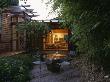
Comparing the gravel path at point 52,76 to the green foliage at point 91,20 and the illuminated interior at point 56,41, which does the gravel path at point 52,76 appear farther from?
the illuminated interior at point 56,41

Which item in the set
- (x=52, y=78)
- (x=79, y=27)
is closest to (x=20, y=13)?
(x=52, y=78)

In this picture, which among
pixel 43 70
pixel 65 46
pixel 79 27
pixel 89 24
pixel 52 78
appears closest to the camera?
pixel 89 24

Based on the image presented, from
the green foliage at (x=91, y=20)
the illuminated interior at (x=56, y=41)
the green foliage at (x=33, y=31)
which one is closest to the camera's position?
the green foliage at (x=91, y=20)

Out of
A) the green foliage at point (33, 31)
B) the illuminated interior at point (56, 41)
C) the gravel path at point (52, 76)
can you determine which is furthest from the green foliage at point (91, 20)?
the illuminated interior at point (56, 41)

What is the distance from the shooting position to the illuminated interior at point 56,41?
122 feet

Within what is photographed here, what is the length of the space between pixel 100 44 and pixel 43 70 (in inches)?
318

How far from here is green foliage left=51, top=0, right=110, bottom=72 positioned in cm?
936

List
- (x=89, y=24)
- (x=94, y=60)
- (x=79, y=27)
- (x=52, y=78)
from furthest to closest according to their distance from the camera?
(x=52, y=78)
(x=94, y=60)
(x=79, y=27)
(x=89, y=24)

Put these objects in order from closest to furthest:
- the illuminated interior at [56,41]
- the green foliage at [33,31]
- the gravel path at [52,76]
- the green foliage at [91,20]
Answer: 1. the green foliage at [91,20]
2. the gravel path at [52,76]
3. the green foliage at [33,31]
4. the illuminated interior at [56,41]

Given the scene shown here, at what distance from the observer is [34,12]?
2997 centimetres

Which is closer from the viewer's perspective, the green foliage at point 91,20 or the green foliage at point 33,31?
the green foliage at point 91,20

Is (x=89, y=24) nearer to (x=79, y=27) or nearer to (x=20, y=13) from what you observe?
(x=79, y=27)

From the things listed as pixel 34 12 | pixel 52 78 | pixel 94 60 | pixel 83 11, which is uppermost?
pixel 34 12

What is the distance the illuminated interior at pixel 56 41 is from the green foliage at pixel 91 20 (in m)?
24.0
